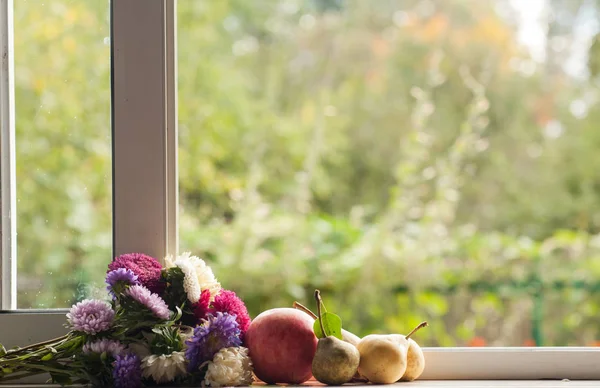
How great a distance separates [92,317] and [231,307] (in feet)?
0.65

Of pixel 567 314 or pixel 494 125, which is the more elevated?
pixel 494 125

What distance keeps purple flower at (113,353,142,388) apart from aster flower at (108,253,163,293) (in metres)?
0.11

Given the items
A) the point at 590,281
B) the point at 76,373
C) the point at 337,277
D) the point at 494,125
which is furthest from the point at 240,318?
the point at 494,125

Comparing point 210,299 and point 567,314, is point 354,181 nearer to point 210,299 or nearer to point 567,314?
point 567,314

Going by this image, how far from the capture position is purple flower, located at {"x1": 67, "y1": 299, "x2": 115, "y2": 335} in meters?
0.89

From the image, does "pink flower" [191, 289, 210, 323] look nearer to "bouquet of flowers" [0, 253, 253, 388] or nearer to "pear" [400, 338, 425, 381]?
"bouquet of flowers" [0, 253, 253, 388]

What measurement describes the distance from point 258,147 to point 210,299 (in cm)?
248

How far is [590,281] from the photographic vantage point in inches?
115

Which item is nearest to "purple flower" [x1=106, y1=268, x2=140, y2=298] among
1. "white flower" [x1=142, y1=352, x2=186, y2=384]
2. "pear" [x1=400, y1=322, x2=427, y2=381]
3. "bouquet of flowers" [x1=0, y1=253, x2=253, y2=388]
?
"bouquet of flowers" [x1=0, y1=253, x2=253, y2=388]

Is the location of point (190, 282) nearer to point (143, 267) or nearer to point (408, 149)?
point (143, 267)

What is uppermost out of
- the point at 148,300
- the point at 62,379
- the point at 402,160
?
the point at 402,160

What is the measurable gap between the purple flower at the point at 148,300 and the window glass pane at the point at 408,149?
2.01 meters

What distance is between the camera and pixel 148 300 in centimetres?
89

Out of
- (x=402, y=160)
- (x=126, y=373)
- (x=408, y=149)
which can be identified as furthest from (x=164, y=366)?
(x=402, y=160)
